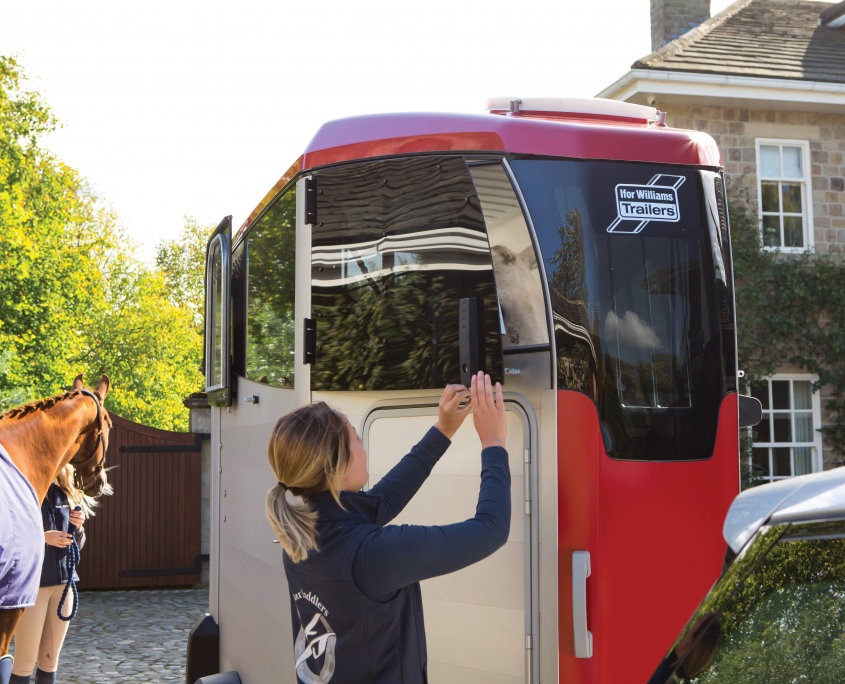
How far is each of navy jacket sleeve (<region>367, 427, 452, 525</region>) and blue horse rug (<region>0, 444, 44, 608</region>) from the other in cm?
272

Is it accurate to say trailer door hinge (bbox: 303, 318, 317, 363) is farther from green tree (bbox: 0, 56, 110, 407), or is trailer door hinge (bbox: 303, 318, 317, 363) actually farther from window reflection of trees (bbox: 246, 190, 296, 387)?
green tree (bbox: 0, 56, 110, 407)

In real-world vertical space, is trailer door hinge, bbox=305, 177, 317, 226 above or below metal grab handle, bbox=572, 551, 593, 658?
above

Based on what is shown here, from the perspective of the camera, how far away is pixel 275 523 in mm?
2633

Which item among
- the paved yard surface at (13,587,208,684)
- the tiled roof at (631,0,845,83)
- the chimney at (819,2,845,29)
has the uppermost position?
the chimney at (819,2,845,29)

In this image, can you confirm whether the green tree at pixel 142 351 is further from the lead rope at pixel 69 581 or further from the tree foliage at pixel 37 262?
the lead rope at pixel 69 581

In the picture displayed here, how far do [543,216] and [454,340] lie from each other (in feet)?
1.95

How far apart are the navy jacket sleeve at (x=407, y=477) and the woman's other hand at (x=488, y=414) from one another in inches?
11.9

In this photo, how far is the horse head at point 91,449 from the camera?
22.6 feet

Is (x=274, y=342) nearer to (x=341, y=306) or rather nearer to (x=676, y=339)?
(x=341, y=306)

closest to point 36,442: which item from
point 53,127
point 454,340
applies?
point 454,340

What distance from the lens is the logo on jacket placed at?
2.62 metres

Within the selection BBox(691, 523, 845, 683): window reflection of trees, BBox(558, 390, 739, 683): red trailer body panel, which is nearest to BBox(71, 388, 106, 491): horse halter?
BBox(558, 390, 739, 683): red trailer body panel

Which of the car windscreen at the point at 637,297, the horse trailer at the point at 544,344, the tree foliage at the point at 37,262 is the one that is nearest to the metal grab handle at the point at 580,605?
the horse trailer at the point at 544,344

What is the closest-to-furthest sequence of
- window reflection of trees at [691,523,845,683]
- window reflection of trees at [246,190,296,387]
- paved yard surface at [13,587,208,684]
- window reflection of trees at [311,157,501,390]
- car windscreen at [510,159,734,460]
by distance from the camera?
window reflection of trees at [691,523,845,683], car windscreen at [510,159,734,460], window reflection of trees at [311,157,501,390], window reflection of trees at [246,190,296,387], paved yard surface at [13,587,208,684]
